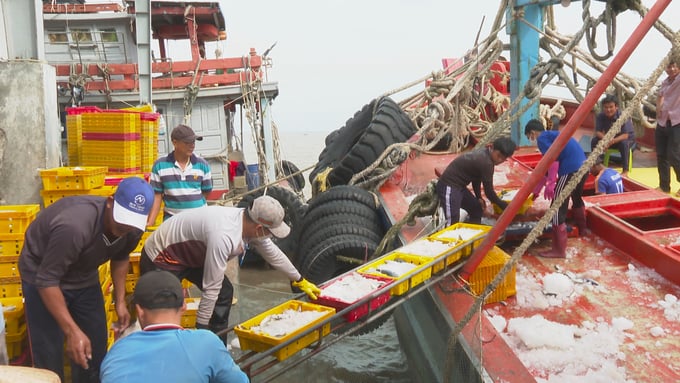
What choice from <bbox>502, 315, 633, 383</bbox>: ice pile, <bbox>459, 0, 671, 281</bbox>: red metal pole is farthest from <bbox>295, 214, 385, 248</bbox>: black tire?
<bbox>502, 315, 633, 383</bbox>: ice pile

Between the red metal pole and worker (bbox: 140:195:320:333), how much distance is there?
1.31m

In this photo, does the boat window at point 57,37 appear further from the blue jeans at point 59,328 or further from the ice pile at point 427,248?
the ice pile at point 427,248

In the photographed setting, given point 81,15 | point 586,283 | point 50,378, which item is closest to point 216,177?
point 81,15

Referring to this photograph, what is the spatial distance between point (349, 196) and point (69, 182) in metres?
2.99

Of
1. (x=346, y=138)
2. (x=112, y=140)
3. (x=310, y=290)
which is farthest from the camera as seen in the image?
(x=346, y=138)

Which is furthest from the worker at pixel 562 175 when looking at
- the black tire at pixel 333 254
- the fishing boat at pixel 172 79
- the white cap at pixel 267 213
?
the fishing boat at pixel 172 79

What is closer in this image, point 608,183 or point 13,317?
point 13,317

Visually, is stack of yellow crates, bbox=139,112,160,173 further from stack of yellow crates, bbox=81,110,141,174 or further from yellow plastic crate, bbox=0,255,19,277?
yellow plastic crate, bbox=0,255,19,277

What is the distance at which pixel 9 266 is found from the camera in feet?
13.1

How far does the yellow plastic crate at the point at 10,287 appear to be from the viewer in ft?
13.1

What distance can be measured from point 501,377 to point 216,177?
42.2 feet

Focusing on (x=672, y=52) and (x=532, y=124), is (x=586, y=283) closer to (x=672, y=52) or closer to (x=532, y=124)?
(x=532, y=124)

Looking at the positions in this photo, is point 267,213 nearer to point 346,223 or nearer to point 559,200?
point 559,200

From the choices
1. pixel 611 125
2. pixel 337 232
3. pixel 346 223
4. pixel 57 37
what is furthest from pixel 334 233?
pixel 57 37
